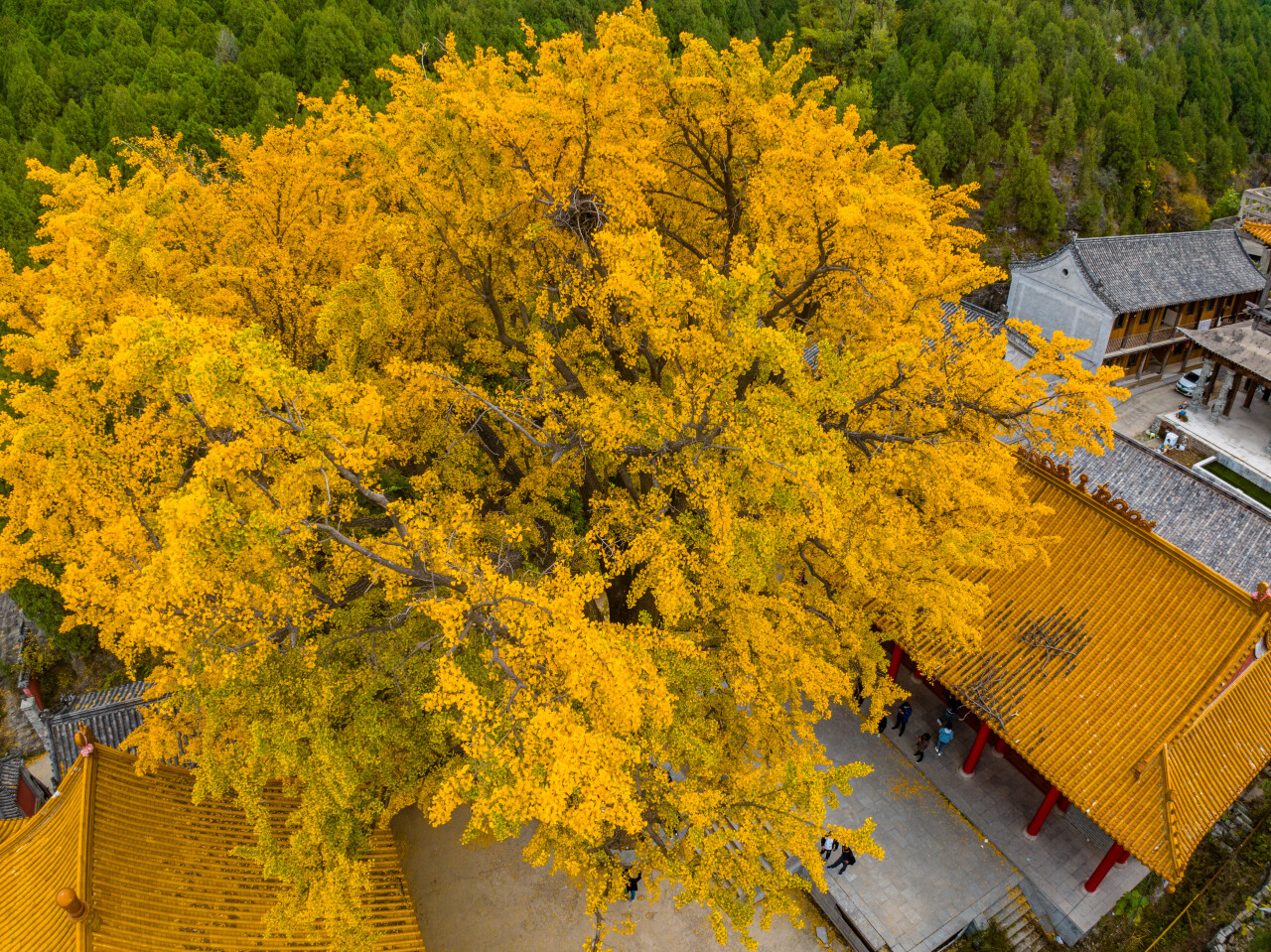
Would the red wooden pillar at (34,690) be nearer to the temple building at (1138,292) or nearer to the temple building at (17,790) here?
the temple building at (17,790)

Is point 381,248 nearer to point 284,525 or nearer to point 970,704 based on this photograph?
point 284,525

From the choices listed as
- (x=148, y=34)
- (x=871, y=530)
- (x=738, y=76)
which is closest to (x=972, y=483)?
(x=871, y=530)

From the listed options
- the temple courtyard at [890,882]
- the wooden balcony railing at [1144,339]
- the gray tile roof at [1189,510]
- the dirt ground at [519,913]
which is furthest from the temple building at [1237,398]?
the dirt ground at [519,913]

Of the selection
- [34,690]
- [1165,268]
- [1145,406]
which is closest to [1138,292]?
[1165,268]

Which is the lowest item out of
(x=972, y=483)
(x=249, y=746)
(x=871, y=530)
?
(x=249, y=746)

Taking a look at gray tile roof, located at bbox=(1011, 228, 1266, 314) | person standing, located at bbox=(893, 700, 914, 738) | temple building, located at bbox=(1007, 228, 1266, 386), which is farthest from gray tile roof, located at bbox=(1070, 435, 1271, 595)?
gray tile roof, located at bbox=(1011, 228, 1266, 314)

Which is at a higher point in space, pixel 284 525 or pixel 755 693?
pixel 284 525

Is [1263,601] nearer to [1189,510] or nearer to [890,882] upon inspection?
[1189,510]
